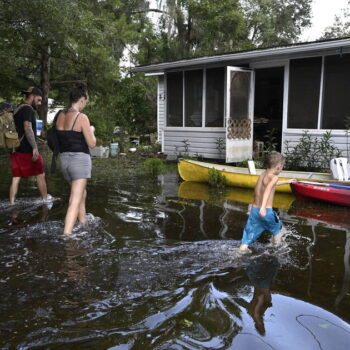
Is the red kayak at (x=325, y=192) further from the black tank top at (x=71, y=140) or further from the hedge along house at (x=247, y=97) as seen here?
the black tank top at (x=71, y=140)

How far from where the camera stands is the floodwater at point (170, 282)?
118 inches

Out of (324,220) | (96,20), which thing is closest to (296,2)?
(96,20)

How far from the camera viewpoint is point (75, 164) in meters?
5.18

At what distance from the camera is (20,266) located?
427 centimetres

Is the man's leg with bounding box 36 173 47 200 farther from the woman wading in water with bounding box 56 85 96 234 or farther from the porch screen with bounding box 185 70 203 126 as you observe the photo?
the porch screen with bounding box 185 70 203 126

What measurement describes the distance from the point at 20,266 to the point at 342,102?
27.6ft

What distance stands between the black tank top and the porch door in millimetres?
6849

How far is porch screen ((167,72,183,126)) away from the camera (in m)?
13.4

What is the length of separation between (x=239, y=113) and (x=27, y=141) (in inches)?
268

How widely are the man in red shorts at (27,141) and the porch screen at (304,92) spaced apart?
6.74m

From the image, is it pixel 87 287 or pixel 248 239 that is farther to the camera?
pixel 248 239

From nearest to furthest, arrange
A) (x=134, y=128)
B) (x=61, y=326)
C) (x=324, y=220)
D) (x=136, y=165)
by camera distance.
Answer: (x=61, y=326)
(x=324, y=220)
(x=136, y=165)
(x=134, y=128)

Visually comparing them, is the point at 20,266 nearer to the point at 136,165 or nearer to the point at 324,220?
the point at 324,220

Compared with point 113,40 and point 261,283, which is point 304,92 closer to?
point 261,283
